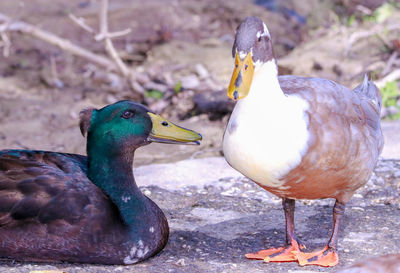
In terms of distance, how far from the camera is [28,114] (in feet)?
26.2

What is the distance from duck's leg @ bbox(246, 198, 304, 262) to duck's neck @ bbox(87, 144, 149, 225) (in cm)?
78

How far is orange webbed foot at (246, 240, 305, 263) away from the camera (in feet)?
12.7

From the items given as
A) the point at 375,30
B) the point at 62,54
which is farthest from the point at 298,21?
the point at 62,54

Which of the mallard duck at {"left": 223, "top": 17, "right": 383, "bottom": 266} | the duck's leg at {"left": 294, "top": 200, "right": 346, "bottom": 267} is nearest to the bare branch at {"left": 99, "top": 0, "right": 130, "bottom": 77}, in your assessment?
the mallard duck at {"left": 223, "top": 17, "right": 383, "bottom": 266}

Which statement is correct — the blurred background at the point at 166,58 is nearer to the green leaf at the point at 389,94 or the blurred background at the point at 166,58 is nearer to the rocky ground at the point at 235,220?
the green leaf at the point at 389,94

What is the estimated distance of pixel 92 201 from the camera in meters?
3.80

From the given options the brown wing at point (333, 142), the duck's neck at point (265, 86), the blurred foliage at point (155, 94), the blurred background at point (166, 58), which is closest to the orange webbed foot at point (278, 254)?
the brown wing at point (333, 142)

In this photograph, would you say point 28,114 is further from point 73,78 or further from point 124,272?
point 124,272

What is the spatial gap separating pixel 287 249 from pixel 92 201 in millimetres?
1260

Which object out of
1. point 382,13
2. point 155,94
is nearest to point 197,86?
point 155,94

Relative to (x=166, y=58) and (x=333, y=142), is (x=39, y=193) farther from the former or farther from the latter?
(x=166, y=58)

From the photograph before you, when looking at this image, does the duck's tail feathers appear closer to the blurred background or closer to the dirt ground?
the dirt ground

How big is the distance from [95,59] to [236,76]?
16.6ft

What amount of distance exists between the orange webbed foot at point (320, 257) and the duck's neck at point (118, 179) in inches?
40.1
